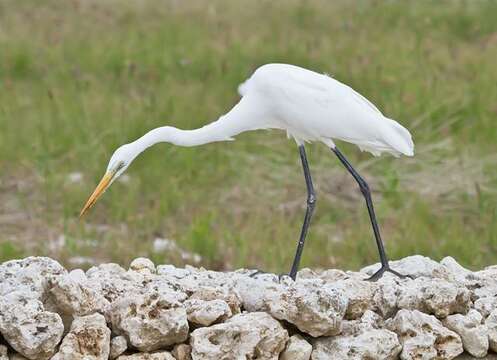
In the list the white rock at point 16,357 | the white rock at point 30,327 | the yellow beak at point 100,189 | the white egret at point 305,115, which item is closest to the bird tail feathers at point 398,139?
the white egret at point 305,115

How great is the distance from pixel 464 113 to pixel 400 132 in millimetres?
3558

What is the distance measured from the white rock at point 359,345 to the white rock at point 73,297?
738 mm

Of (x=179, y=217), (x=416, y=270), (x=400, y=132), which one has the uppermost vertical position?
(x=400, y=132)

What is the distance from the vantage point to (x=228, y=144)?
7469 mm

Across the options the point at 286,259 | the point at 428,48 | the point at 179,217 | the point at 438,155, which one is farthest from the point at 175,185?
the point at 428,48

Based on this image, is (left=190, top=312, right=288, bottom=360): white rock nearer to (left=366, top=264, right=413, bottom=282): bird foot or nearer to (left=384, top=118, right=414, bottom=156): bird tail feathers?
(left=366, top=264, right=413, bottom=282): bird foot

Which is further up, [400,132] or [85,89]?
[400,132]

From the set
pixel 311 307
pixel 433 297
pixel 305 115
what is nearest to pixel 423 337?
pixel 433 297

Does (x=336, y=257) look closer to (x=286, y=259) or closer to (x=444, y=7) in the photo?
(x=286, y=259)

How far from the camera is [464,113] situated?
7762mm

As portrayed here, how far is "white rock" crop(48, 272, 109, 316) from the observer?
11.4 feet

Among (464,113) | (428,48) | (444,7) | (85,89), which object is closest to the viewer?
(464,113)

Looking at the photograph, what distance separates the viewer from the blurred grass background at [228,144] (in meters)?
6.04

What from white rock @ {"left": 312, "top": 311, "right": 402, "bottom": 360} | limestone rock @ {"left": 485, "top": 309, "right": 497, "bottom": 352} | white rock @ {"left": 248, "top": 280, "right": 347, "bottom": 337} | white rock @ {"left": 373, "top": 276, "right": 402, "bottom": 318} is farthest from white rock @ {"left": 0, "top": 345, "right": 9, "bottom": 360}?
limestone rock @ {"left": 485, "top": 309, "right": 497, "bottom": 352}
